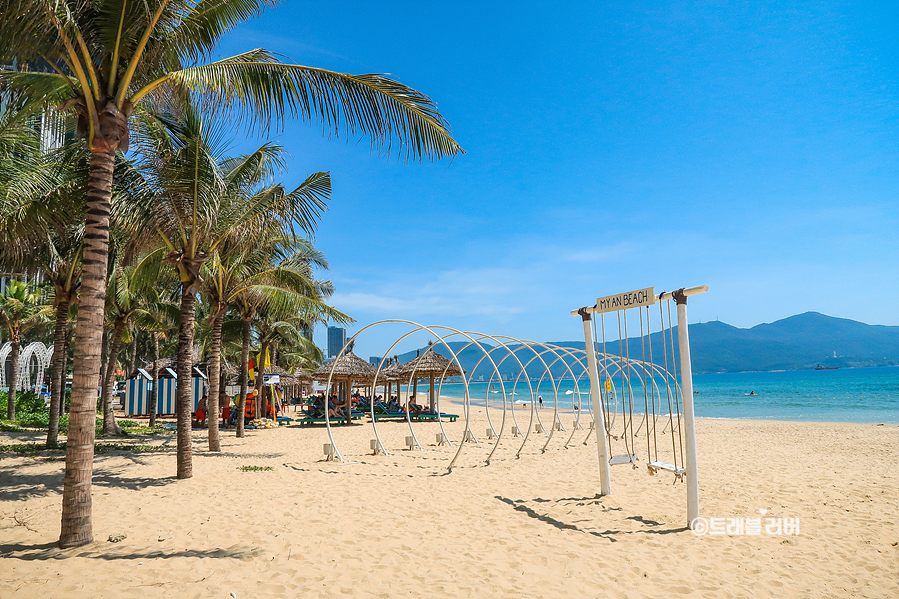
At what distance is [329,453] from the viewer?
33.3ft

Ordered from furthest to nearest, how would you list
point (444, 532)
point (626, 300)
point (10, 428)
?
point (10, 428) < point (626, 300) < point (444, 532)

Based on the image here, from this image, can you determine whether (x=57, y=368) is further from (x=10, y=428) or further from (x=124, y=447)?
(x=10, y=428)

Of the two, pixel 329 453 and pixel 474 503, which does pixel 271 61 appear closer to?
pixel 474 503

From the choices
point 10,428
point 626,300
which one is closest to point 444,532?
point 626,300

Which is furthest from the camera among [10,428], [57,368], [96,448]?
[10,428]

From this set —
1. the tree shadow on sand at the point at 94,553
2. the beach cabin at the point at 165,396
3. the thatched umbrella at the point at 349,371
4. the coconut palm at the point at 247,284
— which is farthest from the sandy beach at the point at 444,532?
the beach cabin at the point at 165,396

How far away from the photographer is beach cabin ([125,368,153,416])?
2375cm

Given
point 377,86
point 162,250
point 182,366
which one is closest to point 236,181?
point 162,250

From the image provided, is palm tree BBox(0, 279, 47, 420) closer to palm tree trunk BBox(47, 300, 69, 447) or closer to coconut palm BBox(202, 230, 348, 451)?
palm tree trunk BBox(47, 300, 69, 447)

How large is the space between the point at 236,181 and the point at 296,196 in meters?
1.21

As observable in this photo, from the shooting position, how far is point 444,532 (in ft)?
17.8

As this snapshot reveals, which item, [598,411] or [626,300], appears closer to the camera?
[626,300]

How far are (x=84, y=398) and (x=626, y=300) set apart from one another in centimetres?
591

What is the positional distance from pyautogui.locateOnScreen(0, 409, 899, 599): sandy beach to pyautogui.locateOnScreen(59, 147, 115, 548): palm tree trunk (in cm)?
27
